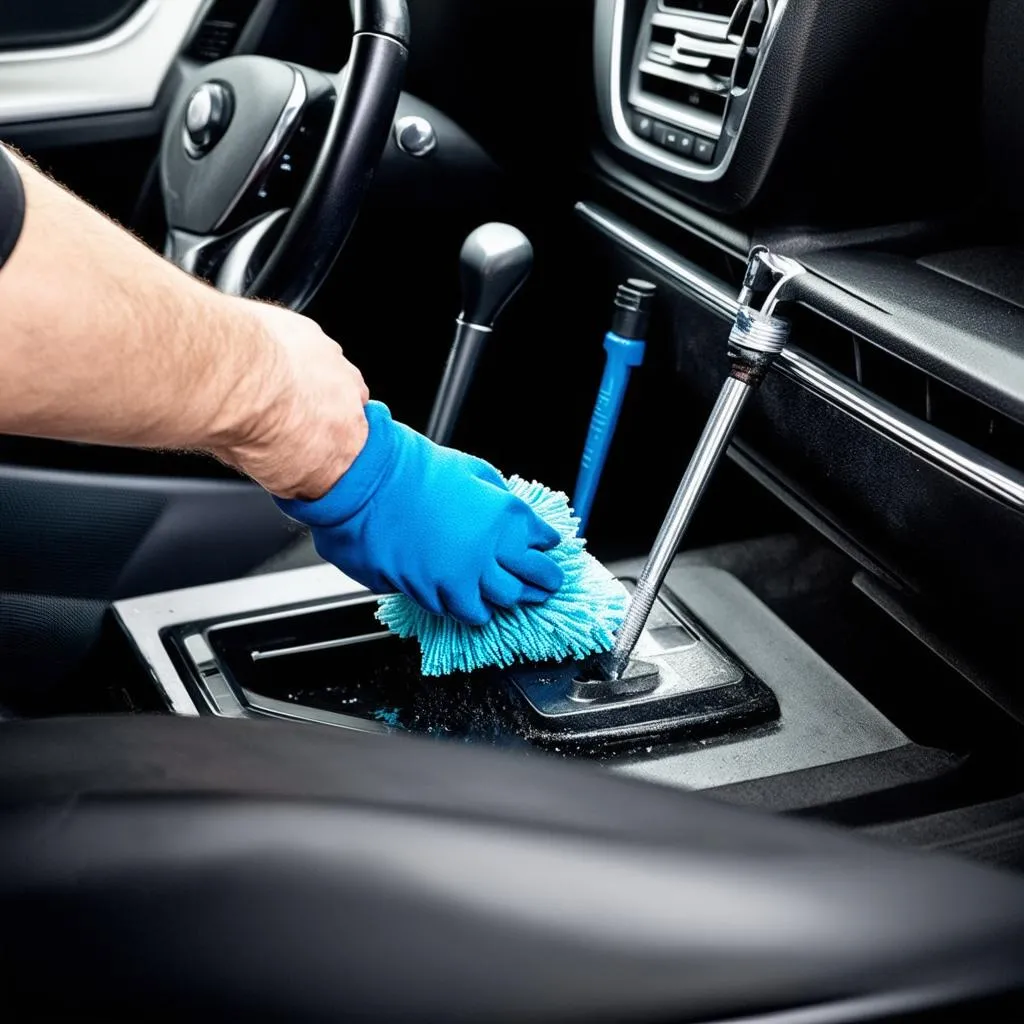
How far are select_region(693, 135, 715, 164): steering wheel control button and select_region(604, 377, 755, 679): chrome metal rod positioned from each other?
21cm

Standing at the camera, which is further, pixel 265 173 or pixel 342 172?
pixel 265 173

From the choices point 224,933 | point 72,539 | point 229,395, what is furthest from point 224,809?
point 72,539

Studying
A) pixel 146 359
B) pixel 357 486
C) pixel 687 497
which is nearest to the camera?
pixel 146 359

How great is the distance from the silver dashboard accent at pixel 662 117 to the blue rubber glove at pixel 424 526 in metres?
0.31

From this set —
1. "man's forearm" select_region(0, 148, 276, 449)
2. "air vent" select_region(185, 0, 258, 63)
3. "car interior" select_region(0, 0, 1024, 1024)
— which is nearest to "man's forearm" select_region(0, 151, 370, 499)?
"man's forearm" select_region(0, 148, 276, 449)

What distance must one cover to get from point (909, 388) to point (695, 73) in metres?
0.32

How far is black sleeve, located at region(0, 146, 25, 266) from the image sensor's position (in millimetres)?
367

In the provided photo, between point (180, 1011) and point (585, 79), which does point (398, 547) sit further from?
point (585, 79)

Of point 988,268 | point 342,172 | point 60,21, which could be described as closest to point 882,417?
point 988,268

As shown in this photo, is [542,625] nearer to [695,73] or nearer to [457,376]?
[457,376]

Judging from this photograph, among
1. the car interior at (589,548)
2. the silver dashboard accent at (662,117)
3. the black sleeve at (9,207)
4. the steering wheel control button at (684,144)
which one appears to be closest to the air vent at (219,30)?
the car interior at (589,548)

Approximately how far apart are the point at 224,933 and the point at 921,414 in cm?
54

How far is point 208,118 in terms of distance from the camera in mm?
1014

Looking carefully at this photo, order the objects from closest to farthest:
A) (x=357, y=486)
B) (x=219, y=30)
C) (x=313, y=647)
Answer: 1. (x=357, y=486)
2. (x=313, y=647)
3. (x=219, y=30)
